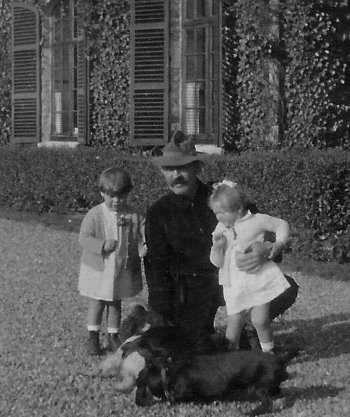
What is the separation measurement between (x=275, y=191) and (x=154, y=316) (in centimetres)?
476

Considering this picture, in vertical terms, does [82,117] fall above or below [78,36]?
below

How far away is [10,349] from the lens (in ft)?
22.5

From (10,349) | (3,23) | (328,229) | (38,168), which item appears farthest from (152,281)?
(3,23)

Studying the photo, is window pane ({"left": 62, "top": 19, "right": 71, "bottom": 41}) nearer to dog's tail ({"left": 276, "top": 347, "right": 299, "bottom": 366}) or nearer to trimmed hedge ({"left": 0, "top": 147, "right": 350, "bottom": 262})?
trimmed hedge ({"left": 0, "top": 147, "right": 350, "bottom": 262})

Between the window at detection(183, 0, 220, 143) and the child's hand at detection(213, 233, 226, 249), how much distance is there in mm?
7070

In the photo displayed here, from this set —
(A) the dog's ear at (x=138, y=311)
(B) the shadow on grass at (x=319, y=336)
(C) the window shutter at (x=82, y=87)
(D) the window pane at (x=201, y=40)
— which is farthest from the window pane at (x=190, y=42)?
(A) the dog's ear at (x=138, y=311)

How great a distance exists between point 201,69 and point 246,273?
25.9ft

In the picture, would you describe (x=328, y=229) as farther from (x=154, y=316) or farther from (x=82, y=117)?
(x=82, y=117)

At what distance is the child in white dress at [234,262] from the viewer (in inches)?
236

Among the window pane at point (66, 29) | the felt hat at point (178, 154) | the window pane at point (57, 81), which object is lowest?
the felt hat at point (178, 154)

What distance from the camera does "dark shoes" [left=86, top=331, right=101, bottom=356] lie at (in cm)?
672

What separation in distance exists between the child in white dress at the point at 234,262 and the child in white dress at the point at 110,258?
29.3 inches

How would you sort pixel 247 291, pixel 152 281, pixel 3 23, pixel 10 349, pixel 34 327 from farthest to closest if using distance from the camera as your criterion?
pixel 3 23 < pixel 34 327 < pixel 10 349 < pixel 152 281 < pixel 247 291

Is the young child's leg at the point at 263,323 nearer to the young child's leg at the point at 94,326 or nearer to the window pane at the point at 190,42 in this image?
the young child's leg at the point at 94,326
